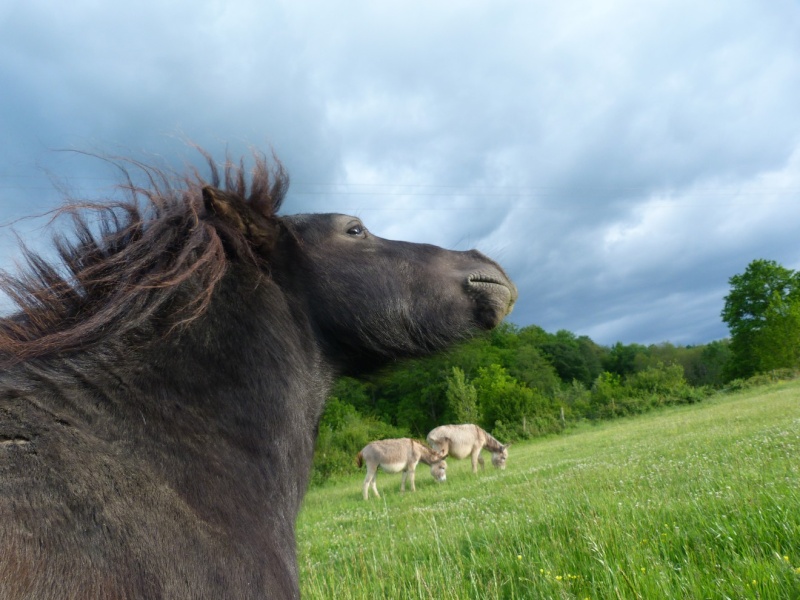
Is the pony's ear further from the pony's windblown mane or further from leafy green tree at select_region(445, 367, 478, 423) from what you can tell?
leafy green tree at select_region(445, 367, 478, 423)

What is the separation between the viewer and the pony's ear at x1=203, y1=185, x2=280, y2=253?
7.76 feet

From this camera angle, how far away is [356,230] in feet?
9.57

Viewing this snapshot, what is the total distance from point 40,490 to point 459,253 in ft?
7.72

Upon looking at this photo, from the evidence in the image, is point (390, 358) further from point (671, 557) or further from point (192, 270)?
point (671, 557)

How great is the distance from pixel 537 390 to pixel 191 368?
54.5 metres

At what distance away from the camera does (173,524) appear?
4.93 ft

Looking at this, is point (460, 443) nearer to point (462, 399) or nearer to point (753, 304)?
point (462, 399)

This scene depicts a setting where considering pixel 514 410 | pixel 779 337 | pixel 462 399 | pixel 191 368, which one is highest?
pixel 779 337

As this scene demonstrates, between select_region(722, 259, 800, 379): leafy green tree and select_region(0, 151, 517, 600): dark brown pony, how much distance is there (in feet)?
213

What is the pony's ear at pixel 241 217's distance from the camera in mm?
2365

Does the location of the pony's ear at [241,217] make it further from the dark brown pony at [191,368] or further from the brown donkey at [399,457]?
the brown donkey at [399,457]

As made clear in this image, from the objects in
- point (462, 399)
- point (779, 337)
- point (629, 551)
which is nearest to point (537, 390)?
point (462, 399)

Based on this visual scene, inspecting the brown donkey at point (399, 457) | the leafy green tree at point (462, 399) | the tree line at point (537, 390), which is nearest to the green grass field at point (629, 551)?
the brown donkey at point (399, 457)

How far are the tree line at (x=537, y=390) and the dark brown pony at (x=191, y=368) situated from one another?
81.5 ft
